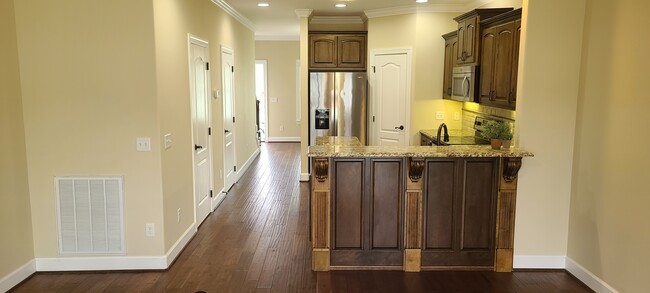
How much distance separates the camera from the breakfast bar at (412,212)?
3939 millimetres

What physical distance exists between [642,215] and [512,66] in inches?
68.6

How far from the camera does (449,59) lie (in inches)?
253

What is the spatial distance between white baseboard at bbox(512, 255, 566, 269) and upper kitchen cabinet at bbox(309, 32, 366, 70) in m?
4.49

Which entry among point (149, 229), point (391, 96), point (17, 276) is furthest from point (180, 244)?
point (391, 96)

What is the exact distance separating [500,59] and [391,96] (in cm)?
262

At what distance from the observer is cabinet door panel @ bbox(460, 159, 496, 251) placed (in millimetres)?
3936

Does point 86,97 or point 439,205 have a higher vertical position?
point 86,97

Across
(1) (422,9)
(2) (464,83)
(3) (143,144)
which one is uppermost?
(1) (422,9)

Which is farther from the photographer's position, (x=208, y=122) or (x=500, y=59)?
(x=208, y=122)

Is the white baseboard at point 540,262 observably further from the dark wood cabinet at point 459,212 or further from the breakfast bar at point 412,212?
the dark wood cabinet at point 459,212

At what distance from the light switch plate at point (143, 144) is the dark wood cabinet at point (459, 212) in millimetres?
2332

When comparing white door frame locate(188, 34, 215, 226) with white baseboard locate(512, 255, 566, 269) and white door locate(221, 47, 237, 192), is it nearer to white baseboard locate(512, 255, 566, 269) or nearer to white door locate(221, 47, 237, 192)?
white door locate(221, 47, 237, 192)

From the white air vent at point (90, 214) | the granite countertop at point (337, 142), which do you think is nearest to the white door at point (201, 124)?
the white air vent at point (90, 214)

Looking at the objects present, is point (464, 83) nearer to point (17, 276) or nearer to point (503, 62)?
point (503, 62)
